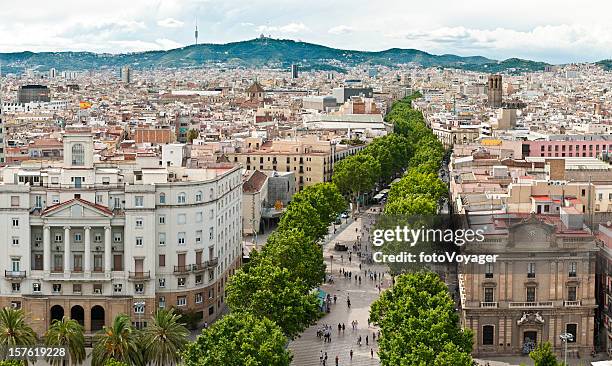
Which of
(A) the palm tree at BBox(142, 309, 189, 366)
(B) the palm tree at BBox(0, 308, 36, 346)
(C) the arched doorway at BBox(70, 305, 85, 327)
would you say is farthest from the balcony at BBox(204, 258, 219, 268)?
(B) the palm tree at BBox(0, 308, 36, 346)

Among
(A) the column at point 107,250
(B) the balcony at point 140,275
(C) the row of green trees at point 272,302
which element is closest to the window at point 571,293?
(C) the row of green trees at point 272,302

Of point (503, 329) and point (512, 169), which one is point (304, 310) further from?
point (512, 169)

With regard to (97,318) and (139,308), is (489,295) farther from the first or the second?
(97,318)

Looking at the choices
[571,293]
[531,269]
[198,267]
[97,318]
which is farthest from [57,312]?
[571,293]

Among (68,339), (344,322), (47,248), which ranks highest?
(47,248)

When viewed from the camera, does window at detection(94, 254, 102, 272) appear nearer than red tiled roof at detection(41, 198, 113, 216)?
No

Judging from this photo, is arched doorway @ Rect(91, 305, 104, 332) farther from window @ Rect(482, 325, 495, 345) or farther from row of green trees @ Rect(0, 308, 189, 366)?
window @ Rect(482, 325, 495, 345)
